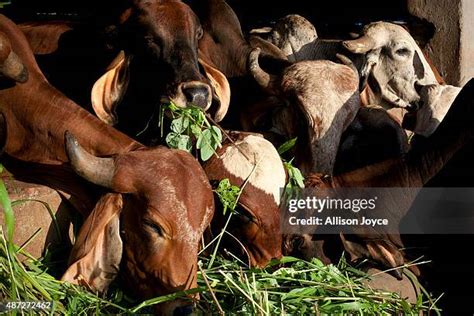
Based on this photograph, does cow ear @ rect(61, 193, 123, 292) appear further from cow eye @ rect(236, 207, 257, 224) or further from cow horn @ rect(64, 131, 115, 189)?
→ cow eye @ rect(236, 207, 257, 224)

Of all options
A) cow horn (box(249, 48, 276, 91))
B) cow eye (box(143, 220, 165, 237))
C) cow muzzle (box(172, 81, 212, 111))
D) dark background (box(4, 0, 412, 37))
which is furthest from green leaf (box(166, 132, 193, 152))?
dark background (box(4, 0, 412, 37))

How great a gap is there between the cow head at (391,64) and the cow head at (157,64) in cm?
165

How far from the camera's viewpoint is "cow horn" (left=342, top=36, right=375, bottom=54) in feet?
20.9

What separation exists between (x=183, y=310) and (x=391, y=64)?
10.7 feet

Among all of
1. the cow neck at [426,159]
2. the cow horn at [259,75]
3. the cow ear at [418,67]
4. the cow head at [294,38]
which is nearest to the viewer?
the cow neck at [426,159]

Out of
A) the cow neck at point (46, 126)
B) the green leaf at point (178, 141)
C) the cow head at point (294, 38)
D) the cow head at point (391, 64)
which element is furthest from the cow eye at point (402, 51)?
the cow neck at point (46, 126)

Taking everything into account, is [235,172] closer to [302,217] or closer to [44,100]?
[302,217]

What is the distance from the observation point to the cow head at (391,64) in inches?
251

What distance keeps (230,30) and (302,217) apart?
1.70 m

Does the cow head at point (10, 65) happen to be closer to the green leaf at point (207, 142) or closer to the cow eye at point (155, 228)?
the green leaf at point (207, 142)

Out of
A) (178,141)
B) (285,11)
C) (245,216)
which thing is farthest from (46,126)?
(285,11)

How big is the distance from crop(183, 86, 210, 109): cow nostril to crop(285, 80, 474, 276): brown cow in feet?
2.00

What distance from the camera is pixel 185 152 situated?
402 cm

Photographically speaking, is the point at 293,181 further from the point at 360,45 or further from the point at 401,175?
the point at 360,45
